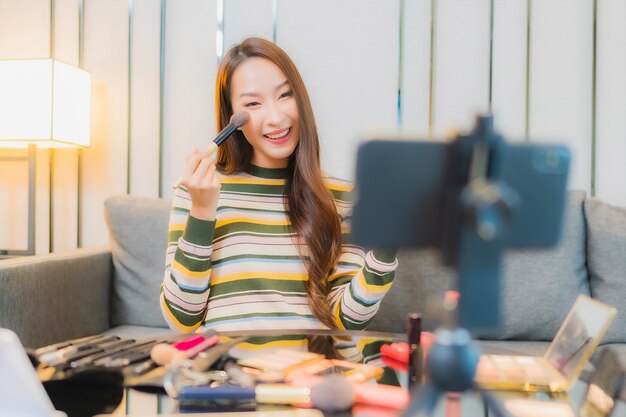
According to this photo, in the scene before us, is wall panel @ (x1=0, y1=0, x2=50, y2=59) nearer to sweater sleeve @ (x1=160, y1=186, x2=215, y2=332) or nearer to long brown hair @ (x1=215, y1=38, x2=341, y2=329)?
long brown hair @ (x1=215, y1=38, x2=341, y2=329)

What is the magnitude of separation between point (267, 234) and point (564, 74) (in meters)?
1.09

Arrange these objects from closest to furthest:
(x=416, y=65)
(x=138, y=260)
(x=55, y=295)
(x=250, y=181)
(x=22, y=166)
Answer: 1. (x=250, y=181)
2. (x=55, y=295)
3. (x=138, y=260)
4. (x=416, y=65)
5. (x=22, y=166)

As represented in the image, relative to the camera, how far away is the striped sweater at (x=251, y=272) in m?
0.94

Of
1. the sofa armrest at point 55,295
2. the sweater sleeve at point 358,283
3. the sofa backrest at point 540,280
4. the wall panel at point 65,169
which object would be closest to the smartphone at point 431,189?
the sweater sleeve at point 358,283

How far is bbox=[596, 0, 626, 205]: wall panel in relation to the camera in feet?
5.21

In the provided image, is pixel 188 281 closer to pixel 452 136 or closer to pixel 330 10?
pixel 452 136

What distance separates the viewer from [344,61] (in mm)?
1688

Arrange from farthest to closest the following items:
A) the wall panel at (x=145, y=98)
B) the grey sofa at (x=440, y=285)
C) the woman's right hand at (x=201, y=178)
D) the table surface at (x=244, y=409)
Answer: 1. the wall panel at (x=145, y=98)
2. the grey sofa at (x=440, y=285)
3. the woman's right hand at (x=201, y=178)
4. the table surface at (x=244, y=409)

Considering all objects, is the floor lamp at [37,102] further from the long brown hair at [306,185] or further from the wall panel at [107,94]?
the long brown hair at [306,185]

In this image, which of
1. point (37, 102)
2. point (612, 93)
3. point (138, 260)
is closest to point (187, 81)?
point (37, 102)

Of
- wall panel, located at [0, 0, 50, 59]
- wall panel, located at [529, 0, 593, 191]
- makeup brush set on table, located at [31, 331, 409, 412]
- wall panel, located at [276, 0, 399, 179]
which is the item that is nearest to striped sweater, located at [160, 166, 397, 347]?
makeup brush set on table, located at [31, 331, 409, 412]

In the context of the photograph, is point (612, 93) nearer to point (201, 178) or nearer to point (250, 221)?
point (250, 221)

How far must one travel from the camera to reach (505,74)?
1.63 metres

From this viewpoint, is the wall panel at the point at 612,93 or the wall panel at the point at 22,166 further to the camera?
the wall panel at the point at 22,166
